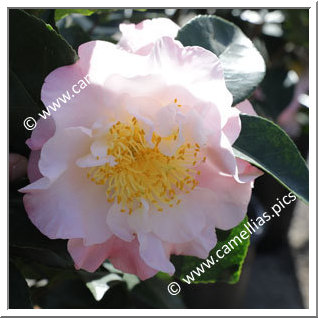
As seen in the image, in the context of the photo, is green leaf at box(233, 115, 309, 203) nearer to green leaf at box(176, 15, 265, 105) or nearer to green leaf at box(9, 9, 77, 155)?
green leaf at box(176, 15, 265, 105)

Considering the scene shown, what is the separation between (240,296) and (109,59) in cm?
A: 171

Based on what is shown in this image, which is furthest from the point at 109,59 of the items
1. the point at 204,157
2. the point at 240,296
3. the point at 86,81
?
the point at 240,296

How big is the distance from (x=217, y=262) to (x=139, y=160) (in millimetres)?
165

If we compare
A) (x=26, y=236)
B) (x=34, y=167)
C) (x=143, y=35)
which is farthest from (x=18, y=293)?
(x=143, y=35)

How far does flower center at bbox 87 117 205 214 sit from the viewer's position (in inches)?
21.2

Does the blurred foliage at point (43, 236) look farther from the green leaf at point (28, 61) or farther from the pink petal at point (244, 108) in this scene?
the pink petal at point (244, 108)

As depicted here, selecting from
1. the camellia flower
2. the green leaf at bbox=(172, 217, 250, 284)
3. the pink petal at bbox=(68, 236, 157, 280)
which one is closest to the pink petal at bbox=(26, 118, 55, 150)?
the camellia flower

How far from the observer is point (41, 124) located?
0.51 meters

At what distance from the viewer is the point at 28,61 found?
22.0 inches

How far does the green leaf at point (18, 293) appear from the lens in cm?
60

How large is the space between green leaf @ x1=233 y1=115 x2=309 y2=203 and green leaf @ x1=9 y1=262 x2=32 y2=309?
0.97 feet

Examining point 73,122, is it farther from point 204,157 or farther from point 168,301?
point 168,301

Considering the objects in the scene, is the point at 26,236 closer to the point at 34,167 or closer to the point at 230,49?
the point at 34,167

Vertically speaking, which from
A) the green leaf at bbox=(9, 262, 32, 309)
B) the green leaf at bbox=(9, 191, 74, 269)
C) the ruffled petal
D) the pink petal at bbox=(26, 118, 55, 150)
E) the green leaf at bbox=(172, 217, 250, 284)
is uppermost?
the ruffled petal
